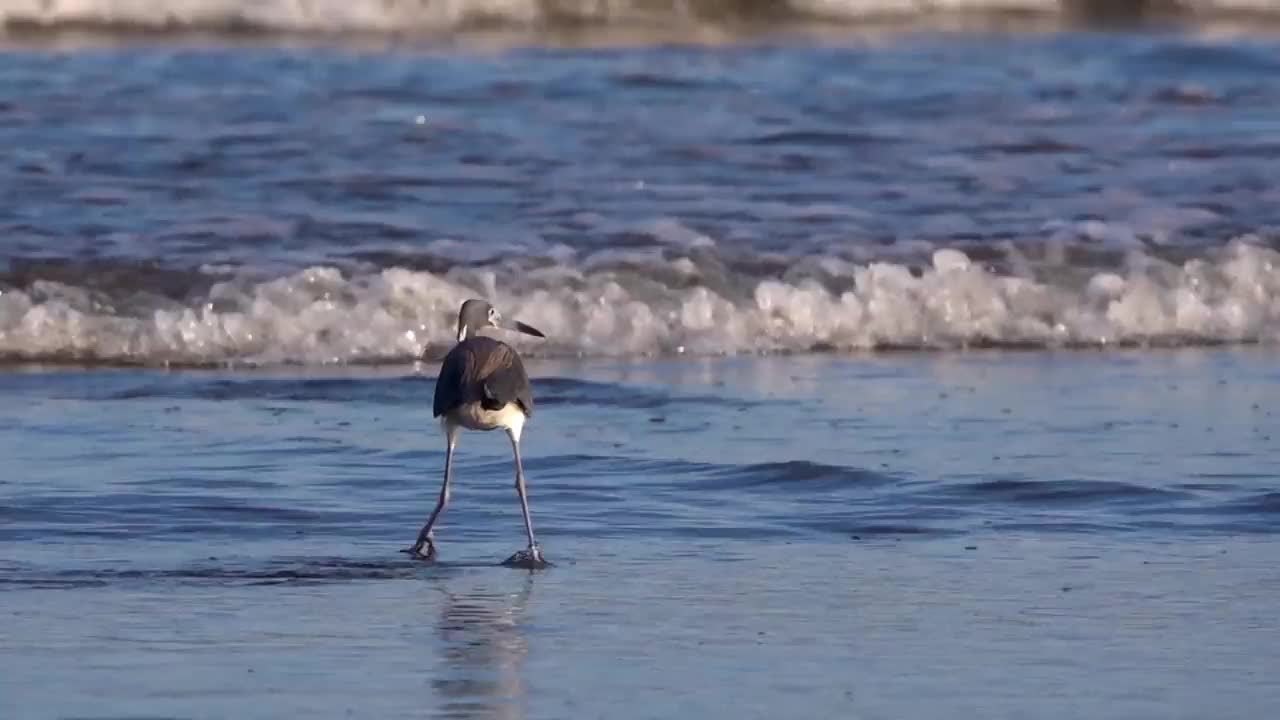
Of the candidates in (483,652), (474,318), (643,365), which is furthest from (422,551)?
(643,365)

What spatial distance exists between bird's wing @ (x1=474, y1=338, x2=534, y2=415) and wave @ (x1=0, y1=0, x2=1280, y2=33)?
11575mm

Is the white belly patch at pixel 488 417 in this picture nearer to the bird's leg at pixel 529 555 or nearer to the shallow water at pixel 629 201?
the bird's leg at pixel 529 555

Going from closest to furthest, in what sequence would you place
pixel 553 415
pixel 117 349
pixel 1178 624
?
pixel 1178 624 → pixel 553 415 → pixel 117 349

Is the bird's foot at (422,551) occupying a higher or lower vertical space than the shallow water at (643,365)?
lower

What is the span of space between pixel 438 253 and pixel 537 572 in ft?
16.9

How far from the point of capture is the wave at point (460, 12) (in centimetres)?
1894

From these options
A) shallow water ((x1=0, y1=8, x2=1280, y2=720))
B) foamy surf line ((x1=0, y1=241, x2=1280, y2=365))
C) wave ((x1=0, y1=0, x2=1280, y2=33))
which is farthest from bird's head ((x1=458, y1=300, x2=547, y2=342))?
wave ((x1=0, y1=0, x2=1280, y2=33))

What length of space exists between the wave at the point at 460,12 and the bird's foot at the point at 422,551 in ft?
40.2

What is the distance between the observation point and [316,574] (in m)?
6.60

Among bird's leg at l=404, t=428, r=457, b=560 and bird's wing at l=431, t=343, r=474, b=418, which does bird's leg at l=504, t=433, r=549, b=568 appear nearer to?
bird's leg at l=404, t=428, r=457, b=560

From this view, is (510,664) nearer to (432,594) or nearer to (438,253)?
(432,594)

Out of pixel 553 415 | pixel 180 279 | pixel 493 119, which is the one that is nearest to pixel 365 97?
pixel 493 119

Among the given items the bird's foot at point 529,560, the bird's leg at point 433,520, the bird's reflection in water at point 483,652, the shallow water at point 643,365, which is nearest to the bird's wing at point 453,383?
the bird's leg at point 433,520

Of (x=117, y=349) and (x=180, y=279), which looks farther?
(x=180, y=279)
